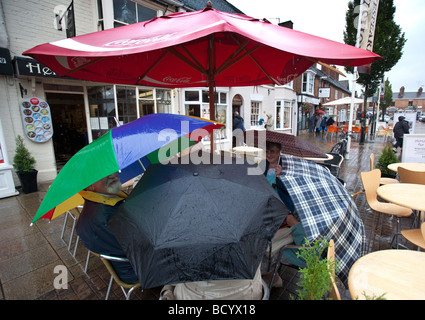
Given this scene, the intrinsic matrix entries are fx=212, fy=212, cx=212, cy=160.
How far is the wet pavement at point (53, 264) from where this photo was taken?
232cm

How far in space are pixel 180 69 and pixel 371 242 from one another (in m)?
4.07

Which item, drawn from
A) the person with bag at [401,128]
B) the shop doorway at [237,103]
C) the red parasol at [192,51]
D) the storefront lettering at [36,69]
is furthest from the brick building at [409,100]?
the storefront lettering at [36,69]

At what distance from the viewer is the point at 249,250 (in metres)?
1.31

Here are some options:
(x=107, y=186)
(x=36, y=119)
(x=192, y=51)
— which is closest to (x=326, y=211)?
(x=107, y=186)

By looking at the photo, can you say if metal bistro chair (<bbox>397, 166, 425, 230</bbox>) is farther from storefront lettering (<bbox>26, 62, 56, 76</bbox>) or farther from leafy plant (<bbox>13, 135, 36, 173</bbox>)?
leafy plant (<bbox>13, 135, 36, 173</bbox>)

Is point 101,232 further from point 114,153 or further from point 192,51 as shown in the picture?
point 192,51

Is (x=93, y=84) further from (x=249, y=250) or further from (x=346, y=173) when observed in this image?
(x=346, y=173)

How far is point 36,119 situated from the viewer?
571 centimetres

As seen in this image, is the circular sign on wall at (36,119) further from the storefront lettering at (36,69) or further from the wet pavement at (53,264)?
the wet pavement at (53,264)

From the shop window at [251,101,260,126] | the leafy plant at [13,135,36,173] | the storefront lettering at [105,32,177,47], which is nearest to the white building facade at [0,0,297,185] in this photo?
the leafy plant at [13,135,36,173]

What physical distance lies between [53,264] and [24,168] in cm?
384

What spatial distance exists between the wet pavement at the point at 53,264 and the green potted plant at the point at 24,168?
41.9 inches
